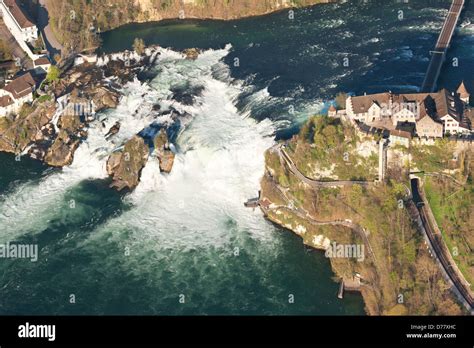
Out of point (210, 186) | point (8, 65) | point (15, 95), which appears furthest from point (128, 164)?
point (8, 65)

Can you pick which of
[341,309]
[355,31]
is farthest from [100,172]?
[355,31]

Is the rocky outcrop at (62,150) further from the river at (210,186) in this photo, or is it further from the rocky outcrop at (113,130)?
the rocky outcrop at (113,130)

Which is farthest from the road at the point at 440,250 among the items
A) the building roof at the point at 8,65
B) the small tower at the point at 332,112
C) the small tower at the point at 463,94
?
the building roof at the point at 8,65

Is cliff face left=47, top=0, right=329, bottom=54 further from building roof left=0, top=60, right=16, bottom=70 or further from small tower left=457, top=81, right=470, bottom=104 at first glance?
small tower left=457, top=81, right=470, bottom=104

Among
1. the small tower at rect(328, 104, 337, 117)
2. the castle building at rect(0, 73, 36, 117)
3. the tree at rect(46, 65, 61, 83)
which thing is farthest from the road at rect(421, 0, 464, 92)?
the castle building at rect(0, 73, 36, 117)

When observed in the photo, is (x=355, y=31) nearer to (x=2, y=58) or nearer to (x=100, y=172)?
(x=100, y=172)

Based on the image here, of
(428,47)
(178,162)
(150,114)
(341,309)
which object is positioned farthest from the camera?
(428,47)

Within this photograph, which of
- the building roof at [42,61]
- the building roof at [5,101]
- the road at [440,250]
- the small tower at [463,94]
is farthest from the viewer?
the building roof at [42,61]
